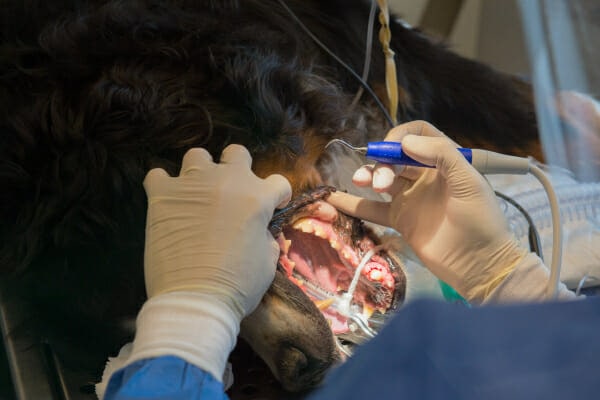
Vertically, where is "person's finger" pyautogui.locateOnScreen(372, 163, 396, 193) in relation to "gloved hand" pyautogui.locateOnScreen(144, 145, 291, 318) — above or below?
above

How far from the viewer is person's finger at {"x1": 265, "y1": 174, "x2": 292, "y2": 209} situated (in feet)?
2.94

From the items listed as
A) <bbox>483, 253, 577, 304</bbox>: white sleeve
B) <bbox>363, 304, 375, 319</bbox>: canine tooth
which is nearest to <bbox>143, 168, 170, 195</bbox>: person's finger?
<bbox>363, 304, 375, 319</bbox>: canine tooth

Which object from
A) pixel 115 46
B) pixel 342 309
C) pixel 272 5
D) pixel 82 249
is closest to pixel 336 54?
pixel 272 5

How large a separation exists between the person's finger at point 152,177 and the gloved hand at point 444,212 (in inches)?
12.5

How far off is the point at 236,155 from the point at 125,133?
0.18 meters

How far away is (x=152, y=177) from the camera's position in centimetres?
88

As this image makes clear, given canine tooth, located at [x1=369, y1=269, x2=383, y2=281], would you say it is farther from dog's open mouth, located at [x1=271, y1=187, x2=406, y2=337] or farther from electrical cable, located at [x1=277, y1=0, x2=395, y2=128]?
electrical cable, located at [x1=277, y1=0, x2=395, y2=128]

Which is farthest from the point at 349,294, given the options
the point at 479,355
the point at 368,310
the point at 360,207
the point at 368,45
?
the point at 368,45

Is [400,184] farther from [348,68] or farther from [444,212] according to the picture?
[348,68]

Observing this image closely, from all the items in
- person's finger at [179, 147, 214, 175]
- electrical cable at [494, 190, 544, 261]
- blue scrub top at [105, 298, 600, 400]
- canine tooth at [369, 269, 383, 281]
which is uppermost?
blue scrub top at [105, 298, 600, 400]

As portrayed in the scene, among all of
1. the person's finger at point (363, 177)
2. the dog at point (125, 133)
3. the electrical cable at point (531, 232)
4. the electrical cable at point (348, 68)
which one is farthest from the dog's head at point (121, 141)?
the electrical cable at point (531, 232)

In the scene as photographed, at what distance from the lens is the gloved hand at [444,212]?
0.91m

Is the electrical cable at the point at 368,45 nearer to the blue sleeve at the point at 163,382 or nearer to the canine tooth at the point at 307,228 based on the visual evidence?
the canine tooth at the point at 307,228

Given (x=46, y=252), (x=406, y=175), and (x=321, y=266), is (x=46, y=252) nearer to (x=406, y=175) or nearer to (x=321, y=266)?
(x=321, y=266)
